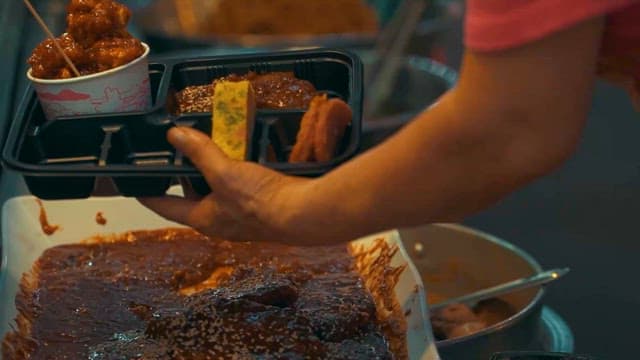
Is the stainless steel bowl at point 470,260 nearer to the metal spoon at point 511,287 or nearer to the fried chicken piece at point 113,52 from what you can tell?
the metal spoon at point 511,287

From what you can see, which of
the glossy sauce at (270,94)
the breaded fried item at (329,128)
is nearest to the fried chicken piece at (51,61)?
the glossy sauce at (270,94)

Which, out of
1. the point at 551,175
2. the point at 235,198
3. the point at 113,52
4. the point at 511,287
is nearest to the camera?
the point at 235,198

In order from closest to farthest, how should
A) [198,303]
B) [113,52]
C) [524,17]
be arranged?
[524,17], [113,52], [198,303]

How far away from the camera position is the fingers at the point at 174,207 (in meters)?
1.07

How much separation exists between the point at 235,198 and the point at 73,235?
737 mm

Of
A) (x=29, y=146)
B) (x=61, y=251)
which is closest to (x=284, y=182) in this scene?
(x=29, y=146)

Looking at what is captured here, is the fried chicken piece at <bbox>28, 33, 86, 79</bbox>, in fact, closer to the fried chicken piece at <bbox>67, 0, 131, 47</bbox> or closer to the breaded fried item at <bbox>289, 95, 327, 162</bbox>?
the fried chicken piece at <bbox>67, 0, 131, 47</bbox>

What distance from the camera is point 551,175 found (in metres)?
2.06

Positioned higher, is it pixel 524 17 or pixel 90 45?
pixel 524 17

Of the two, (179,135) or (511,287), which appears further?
(511,287)

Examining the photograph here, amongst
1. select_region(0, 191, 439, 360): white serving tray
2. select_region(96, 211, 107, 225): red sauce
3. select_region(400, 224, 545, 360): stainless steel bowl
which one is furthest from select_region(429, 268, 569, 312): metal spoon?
select_region(96, 211, 107, 225): red sauce

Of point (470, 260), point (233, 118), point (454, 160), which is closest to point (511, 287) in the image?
point (470, 260)

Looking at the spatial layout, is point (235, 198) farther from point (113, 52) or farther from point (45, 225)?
point (45, 225)

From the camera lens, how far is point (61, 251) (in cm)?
160
